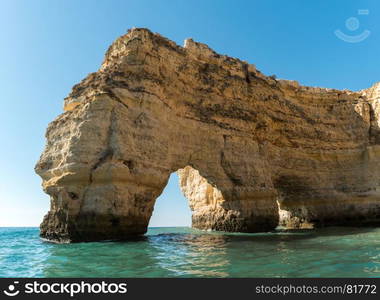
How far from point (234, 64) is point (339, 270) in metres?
15.4

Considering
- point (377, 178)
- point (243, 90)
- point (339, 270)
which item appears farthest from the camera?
point (377, 178)

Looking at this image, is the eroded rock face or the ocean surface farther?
the eroded rock face

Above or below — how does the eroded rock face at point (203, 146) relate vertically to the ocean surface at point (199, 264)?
above

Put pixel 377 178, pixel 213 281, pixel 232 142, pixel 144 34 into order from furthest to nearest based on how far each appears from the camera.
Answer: pixel 377 178 → pixel 232 142 → pixel 144 34 → pixel 213 281

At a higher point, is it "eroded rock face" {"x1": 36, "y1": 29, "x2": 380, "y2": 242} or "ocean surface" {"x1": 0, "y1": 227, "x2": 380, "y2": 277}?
"eroded rock face" {"x1": 36, "y1": 29, "x2": 380, "y2": 242}

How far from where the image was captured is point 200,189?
22984mm

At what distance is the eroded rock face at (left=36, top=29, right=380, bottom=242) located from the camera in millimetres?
12469

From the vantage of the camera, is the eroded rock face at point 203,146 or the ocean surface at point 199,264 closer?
the ocean surface at point 199,264

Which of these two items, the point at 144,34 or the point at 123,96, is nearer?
the point at 123,96

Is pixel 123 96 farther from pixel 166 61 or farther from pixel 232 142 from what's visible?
pixel 232 142

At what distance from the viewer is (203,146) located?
17156 mm

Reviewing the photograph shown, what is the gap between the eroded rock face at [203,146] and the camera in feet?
40.9

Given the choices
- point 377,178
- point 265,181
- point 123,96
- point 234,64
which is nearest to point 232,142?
point 265,181

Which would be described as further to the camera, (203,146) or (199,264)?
(203,146)
